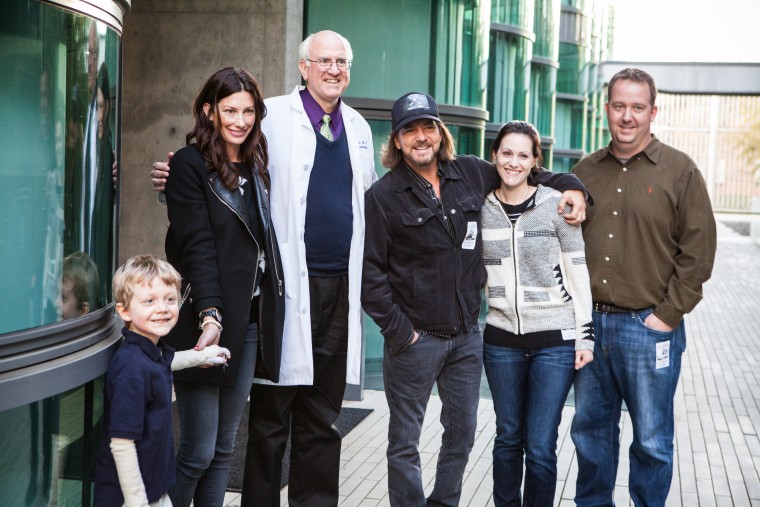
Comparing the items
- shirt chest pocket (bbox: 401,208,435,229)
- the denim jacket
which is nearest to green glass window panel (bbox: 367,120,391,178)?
the denim jacket

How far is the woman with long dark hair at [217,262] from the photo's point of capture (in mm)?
3766

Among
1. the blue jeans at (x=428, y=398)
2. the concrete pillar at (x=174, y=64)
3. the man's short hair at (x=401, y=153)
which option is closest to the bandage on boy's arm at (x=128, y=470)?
the blue jeans at (x=428, y=398)

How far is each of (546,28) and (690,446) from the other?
12.3m

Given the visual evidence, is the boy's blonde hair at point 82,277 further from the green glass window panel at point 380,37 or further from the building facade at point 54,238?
the green glass window panel at point 380,37

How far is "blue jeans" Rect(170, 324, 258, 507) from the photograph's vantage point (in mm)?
3801

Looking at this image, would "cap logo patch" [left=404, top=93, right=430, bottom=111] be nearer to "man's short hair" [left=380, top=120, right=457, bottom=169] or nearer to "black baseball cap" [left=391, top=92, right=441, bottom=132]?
"black baseball cap" [left=391, top=92, right=441, bottom=132]

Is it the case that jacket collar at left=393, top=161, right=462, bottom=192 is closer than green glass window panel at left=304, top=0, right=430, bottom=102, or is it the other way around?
jacket collar at left=393, top=161, right=462, bottom=192

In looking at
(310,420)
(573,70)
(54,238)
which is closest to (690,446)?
(310,420)

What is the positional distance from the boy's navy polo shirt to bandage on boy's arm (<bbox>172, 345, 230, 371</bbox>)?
0.38 ft

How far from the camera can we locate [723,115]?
92625 mm

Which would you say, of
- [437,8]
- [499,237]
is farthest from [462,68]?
[499,237]

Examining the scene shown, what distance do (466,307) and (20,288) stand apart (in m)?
1.92

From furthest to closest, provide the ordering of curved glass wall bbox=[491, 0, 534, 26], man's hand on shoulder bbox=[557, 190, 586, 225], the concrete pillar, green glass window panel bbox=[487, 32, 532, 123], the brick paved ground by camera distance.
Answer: green glass window panel bbox=[487, 32, 532, 123]
curved glass wall bbox=[491, 0, 534, 26]
the concrete pillar
the brick paved ground
man's hand on shoulder bbox=[557, 190, 586, 225]

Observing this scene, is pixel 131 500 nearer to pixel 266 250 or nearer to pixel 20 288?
pixel 20 288
